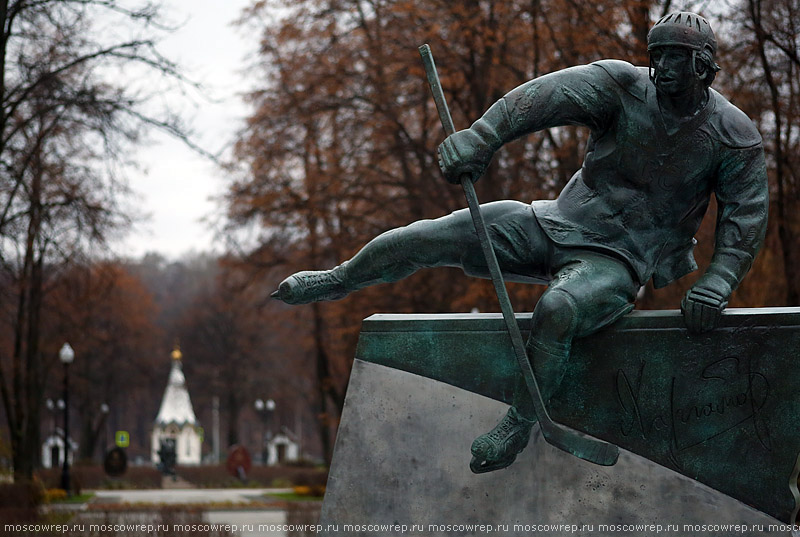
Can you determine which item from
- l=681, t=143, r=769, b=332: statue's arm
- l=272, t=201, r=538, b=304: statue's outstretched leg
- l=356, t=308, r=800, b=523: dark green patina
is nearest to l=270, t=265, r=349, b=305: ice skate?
l=272, t=201, r=538, b=304: statue's outstretched leg

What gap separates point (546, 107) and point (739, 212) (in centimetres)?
87

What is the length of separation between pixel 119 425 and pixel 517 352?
70750 millimetres

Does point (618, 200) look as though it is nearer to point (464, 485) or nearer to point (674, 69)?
point (674, 69)

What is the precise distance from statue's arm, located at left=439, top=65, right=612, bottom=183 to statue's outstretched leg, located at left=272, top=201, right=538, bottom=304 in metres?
0.35

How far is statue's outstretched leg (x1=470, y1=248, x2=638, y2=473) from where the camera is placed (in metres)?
4.04

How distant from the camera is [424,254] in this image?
4.63m

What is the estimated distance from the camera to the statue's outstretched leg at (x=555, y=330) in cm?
404

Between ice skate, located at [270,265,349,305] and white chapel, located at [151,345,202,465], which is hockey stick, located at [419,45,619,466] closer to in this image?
ice skate, located at [270,265,349,305]

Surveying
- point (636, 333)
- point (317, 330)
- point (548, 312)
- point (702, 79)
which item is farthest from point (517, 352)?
point (317, 330)

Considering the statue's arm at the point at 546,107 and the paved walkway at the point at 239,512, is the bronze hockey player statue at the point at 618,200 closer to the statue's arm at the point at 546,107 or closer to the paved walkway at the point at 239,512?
the statue's arm at the point at 546,107

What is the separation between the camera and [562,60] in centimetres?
1634

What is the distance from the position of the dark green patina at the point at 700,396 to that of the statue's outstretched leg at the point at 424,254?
0.33 metres

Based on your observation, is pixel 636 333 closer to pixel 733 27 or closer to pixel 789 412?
pixel 789 412
